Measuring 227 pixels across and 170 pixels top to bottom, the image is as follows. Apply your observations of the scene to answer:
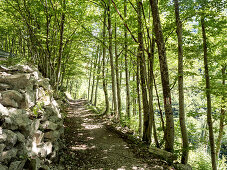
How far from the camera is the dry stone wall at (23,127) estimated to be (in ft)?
9.82

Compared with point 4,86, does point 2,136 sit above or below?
below

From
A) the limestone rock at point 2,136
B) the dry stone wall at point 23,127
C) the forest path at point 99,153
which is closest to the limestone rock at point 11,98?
the dry stone wall at point 23,127

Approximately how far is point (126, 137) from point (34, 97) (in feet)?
17.9

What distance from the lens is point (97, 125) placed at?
10086 millimetres

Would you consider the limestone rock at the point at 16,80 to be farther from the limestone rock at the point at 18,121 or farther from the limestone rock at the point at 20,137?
the limestone rock at the point at 20,137

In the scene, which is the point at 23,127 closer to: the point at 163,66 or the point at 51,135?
the point at 51,135

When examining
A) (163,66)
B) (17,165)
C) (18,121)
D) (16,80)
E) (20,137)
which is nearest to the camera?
(17,165)

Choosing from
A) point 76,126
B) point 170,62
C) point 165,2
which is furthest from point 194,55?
point 76,126

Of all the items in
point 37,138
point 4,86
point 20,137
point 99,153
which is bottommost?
point 99,153

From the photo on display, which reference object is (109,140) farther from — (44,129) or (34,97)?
(34,97)

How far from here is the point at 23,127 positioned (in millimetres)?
3527

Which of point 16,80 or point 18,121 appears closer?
point 18,121

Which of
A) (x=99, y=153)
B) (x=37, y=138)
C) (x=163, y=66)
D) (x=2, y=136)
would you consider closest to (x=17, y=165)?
(x=2, y=136)

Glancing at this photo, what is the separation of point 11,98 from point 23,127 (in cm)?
85
